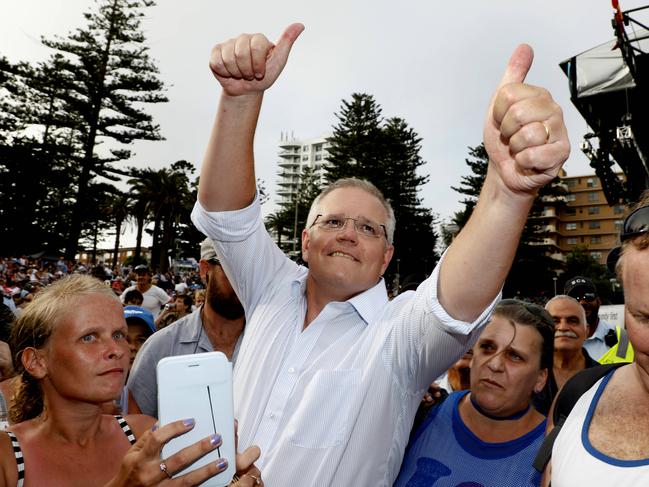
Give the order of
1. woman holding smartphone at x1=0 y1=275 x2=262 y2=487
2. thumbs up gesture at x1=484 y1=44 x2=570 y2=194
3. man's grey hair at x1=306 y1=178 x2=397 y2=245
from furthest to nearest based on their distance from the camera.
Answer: man's grey hair at x1=306 y1=178 x2=397 y2=245
woman holding smartphone at x1=0 y1=275 x2=262 y2=487
thumbs up gesture at x1=484 y1=44 x2=570 y2=194

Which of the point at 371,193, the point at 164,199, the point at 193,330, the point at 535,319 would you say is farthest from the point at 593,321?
the point at 164,199

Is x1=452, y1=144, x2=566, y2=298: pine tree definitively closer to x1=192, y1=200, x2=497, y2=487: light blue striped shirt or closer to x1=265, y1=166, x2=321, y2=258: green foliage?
x1=265, y1=166, x2=321, y2=258: green foliage

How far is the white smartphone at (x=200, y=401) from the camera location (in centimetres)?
135

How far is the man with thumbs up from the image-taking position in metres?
1.26

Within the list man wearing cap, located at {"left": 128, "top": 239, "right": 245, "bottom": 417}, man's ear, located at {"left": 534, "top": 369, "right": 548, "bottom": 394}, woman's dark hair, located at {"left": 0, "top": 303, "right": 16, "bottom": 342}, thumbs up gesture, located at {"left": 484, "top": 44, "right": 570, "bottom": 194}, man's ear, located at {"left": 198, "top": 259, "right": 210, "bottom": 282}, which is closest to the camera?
thumbs up gesture, located at {"left": 484, "top": 44, "right": 570, "bottom": 194}

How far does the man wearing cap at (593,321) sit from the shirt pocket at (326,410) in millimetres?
3957

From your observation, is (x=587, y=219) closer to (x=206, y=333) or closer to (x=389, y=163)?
(x=389, y=163)

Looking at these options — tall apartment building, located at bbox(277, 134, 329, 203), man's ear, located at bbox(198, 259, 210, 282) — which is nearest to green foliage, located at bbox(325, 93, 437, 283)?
man's ear, located at bbox(198, 259, 210, 282)

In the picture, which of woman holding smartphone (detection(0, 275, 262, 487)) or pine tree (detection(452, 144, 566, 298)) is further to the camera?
pine tree (detection(452, 144, 566, 298))

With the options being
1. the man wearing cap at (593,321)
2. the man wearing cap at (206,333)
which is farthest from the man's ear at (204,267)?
the man wearing cap at (593,321)

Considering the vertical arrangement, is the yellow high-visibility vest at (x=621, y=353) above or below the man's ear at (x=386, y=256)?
below

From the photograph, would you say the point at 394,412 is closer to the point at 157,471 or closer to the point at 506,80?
the point at 157,471

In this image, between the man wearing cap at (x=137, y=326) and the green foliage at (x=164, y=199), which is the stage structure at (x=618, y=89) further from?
the green foliage at (x=164, y=199)

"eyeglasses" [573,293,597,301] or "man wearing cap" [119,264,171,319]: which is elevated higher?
"eyeglasses" [573,293,597,301]
